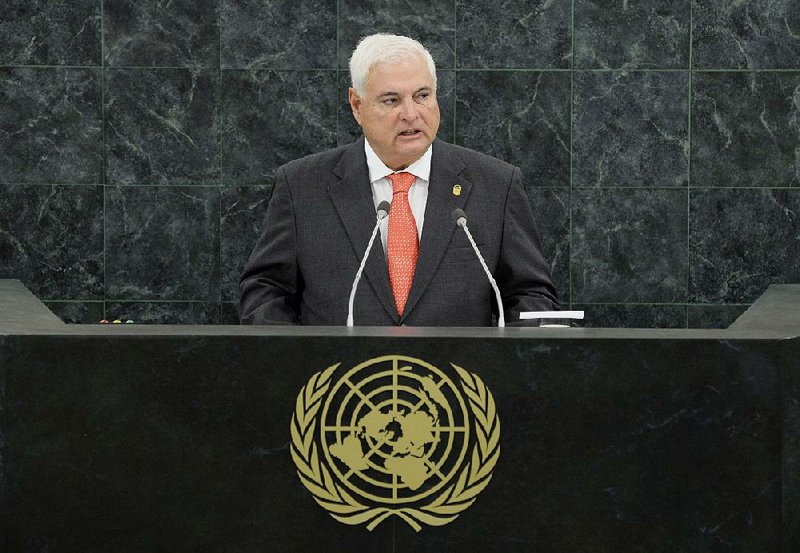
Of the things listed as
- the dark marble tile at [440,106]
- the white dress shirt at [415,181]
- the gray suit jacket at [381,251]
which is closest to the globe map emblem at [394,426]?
the gray suit jacket at [381,251]

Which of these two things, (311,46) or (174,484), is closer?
(174,484)

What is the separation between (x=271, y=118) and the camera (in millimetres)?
5492

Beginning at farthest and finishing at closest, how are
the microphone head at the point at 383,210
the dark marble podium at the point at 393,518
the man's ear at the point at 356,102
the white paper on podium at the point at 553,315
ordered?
the man's ear at the point at 356,102 → the microphone head at the point at 383,210 → the white paper on podium at the point at 553,315 → the dark marble podium at the point at 393,518

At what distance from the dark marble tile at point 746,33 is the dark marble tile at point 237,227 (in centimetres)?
196

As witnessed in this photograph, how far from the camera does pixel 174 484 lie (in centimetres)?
220

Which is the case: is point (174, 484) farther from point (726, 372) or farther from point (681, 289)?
point (681, 289)

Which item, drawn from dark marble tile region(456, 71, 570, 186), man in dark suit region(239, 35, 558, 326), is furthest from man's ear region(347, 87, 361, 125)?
dark marble tile region(456, 71, 570, 186)

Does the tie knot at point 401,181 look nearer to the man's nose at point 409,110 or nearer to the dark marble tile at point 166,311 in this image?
the man's nose at point 409,110

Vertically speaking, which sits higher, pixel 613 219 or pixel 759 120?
pixel 759 120

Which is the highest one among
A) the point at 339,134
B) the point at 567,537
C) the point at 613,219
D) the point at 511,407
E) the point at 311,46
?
the point at 311,46

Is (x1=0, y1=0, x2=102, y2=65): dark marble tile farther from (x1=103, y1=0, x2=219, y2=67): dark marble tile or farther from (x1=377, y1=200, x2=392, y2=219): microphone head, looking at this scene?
(x1=377, y1=200, x2=392, y2=219): microphone head

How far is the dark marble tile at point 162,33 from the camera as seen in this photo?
5.46 meters

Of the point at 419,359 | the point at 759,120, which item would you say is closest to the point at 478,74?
the point at 759,120

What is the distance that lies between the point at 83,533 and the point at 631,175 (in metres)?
3.78
